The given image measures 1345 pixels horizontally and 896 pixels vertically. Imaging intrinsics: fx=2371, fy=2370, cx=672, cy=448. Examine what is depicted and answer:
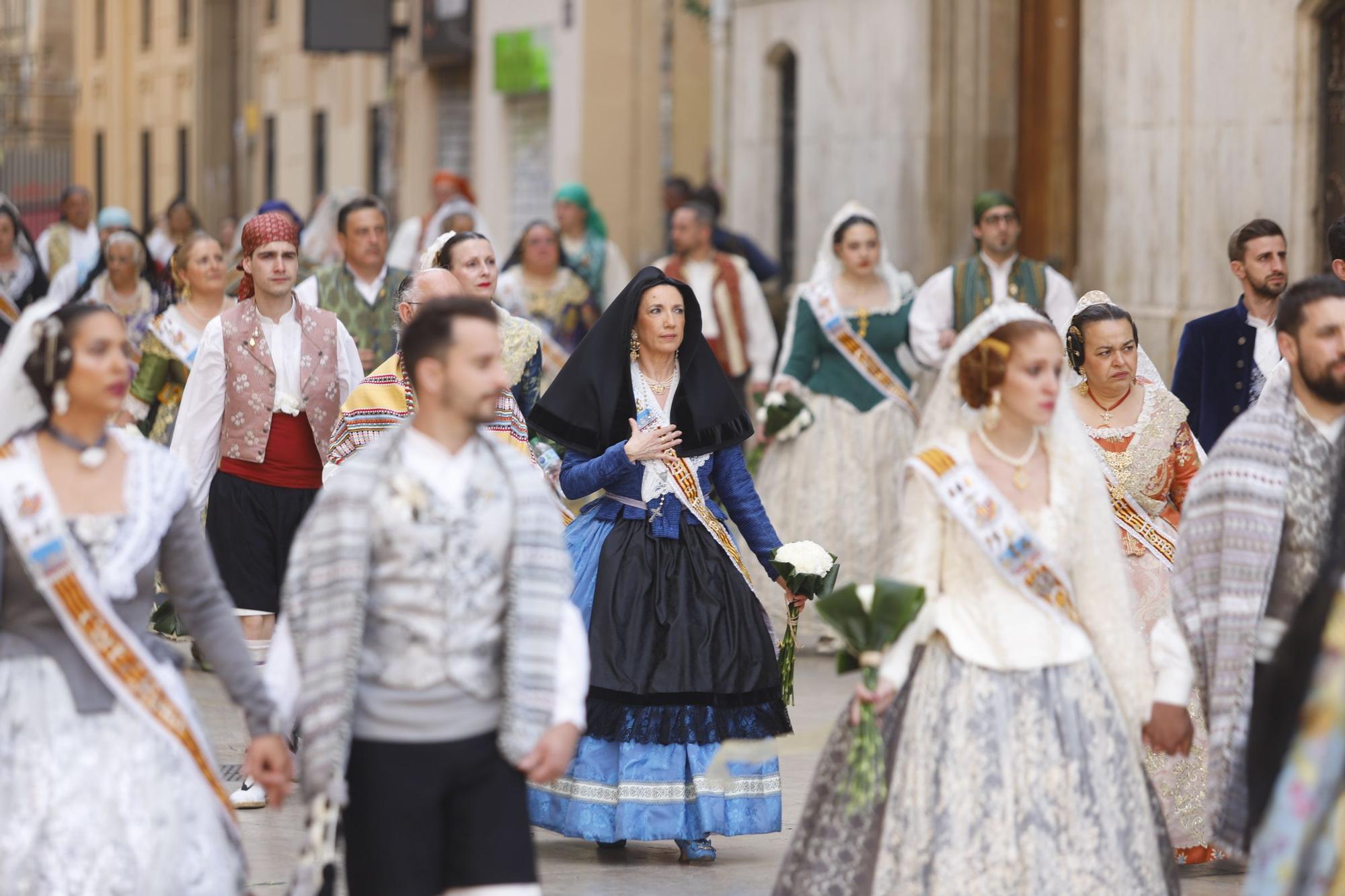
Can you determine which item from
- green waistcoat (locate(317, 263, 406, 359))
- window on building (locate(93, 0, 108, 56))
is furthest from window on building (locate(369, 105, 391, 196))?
green waistcoat (locate(317, 263, 406, 359))

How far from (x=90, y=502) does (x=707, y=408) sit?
2772 millimetres

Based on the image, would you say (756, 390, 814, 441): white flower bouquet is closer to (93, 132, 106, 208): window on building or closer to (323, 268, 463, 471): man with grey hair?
(323, 268, 463, 471): man with grey hair

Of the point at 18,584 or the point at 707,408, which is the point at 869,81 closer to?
the point at 707,408

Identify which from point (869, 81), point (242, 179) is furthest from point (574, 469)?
point (242, 179)

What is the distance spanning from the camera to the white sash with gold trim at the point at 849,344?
11.4 m

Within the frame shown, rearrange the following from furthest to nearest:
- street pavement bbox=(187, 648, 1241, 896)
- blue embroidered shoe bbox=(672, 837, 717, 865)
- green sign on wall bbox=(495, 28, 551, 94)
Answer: green sign on wall bbox=(495, 28, 551, 94)
blue embroidered shoe bbox=(672, 837, 717, 865)
street pavement bbox=(187, 648, 1241, 896)

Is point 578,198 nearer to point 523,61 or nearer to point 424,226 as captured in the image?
point 424,226

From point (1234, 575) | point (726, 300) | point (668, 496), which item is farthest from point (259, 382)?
point (726, 300)

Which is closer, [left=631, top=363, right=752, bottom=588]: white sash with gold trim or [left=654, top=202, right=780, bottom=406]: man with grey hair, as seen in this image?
[left=631, top=363, right=752, bottom=588]: white sash with gold trim

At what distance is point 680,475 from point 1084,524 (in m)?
1.91

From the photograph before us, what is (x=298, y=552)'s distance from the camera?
16.2 ft

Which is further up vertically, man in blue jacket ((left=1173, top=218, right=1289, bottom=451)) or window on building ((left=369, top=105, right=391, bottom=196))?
window on building ((left=369, top=105, right=391, bottom=196))

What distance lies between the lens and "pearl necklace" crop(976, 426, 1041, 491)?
5645 millimetres

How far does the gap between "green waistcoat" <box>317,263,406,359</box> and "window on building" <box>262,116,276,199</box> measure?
24.5 meters
